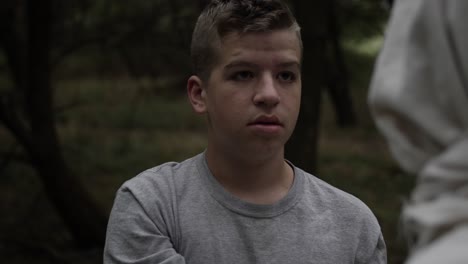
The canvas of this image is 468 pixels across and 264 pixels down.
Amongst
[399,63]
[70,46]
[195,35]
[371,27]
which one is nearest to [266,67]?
Result: [195,35]

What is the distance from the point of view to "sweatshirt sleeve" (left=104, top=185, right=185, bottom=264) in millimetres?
2312

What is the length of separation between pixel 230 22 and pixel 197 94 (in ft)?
0.85

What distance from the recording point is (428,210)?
3.89 ft

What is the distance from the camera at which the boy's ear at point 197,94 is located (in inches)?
105

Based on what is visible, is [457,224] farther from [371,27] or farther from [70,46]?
[371,27]

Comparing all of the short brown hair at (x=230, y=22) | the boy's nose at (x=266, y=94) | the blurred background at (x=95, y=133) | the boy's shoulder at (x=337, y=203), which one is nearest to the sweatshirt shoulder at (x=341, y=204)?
the boy's shoulder at (x=337, y=203)

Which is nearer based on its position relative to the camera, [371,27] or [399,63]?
[399,63]

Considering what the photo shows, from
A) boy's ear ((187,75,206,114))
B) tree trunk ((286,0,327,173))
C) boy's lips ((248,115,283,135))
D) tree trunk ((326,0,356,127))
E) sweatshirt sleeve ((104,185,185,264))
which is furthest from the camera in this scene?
tree trunk ((326,0,356,127))

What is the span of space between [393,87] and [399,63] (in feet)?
0.14

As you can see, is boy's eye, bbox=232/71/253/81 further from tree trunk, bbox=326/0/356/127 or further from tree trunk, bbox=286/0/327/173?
tree trunk, bbox=326/0/356/127

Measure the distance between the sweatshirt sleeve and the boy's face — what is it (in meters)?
0.31

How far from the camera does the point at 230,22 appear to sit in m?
2.56

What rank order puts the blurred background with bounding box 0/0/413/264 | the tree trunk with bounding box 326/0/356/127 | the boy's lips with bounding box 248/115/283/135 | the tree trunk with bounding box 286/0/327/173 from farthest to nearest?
the tree trunk with bounding box 326/0/356/127 < the blurred background with bounding box 0/0/413/264 < the tree trunk with bounding box 286/0/327/173 < the boy's lips with bounding box 248/115/283/135

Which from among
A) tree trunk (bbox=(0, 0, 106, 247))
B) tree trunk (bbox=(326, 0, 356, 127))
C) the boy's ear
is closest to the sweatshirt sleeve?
the boy's ear
